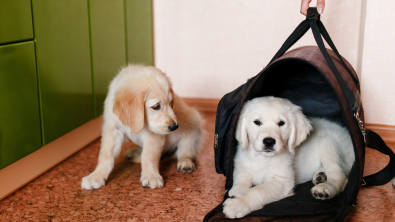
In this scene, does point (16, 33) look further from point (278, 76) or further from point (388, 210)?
point (388, 210)

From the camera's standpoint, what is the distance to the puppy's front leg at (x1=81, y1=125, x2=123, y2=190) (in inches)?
89.0

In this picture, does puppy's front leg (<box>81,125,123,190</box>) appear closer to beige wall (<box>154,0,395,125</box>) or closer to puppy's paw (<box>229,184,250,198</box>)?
puppy's paw (<box>229,184,250,198</box>)

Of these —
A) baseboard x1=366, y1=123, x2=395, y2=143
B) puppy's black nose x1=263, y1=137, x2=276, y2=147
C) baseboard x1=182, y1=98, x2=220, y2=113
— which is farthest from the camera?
baseboard x1=182, y1=98, x2=220, y2=113

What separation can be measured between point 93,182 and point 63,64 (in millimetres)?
843

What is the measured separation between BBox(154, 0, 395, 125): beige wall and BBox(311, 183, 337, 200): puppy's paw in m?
1.86

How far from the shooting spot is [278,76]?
2.71 metres

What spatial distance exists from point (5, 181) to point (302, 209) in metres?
1.67

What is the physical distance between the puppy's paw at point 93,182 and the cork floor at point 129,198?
0.10 feet

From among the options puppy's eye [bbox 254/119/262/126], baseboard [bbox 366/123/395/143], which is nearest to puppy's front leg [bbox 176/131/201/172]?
puppy's eye [bbox 254/119/262/126]

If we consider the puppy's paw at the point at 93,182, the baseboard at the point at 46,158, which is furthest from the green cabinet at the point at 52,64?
the puppy's paw at the point at 93,182

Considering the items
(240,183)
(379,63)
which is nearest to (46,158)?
(240,183)

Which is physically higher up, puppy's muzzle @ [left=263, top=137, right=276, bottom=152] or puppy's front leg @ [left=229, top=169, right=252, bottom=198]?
puppy's muzzle @ [left=263, top=137, right=276, bottom=152]

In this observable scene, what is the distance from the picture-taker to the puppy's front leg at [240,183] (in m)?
2.00

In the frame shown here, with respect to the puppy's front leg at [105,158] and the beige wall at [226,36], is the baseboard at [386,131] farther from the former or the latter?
the puppy's front leg at [105,158]
